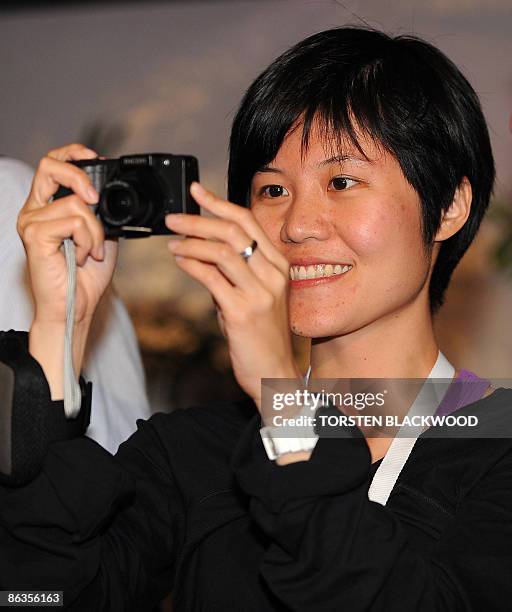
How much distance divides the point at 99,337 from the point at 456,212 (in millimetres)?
722

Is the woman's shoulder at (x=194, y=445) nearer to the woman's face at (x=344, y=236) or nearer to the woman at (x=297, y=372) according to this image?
the woman at (x=297, y=372)

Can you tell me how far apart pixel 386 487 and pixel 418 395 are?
0.19 meters

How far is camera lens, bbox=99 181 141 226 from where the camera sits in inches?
53.4

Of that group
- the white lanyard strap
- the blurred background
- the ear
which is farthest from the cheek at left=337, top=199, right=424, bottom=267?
the blurred background

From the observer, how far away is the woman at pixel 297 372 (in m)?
1.27

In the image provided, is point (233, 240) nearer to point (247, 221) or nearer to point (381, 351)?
point (247, 221)

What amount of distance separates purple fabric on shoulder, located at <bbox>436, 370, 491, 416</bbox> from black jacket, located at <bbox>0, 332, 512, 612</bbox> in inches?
1.4

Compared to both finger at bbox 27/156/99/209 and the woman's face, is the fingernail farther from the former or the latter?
the woman's face

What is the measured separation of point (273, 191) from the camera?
164cm

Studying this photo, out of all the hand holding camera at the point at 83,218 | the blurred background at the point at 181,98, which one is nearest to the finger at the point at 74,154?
the hand holding camera at the point at 83,218

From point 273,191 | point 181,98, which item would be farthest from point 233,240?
point 181,98

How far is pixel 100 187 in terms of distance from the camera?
4.59 feet

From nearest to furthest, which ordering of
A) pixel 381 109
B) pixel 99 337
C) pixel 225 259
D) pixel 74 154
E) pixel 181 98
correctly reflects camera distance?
pixel 225 259 < pixel 74 154 < pixel 381 109 < pixel 99 337 < pixel 181 98

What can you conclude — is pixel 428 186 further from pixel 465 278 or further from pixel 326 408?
pixel 465 278
